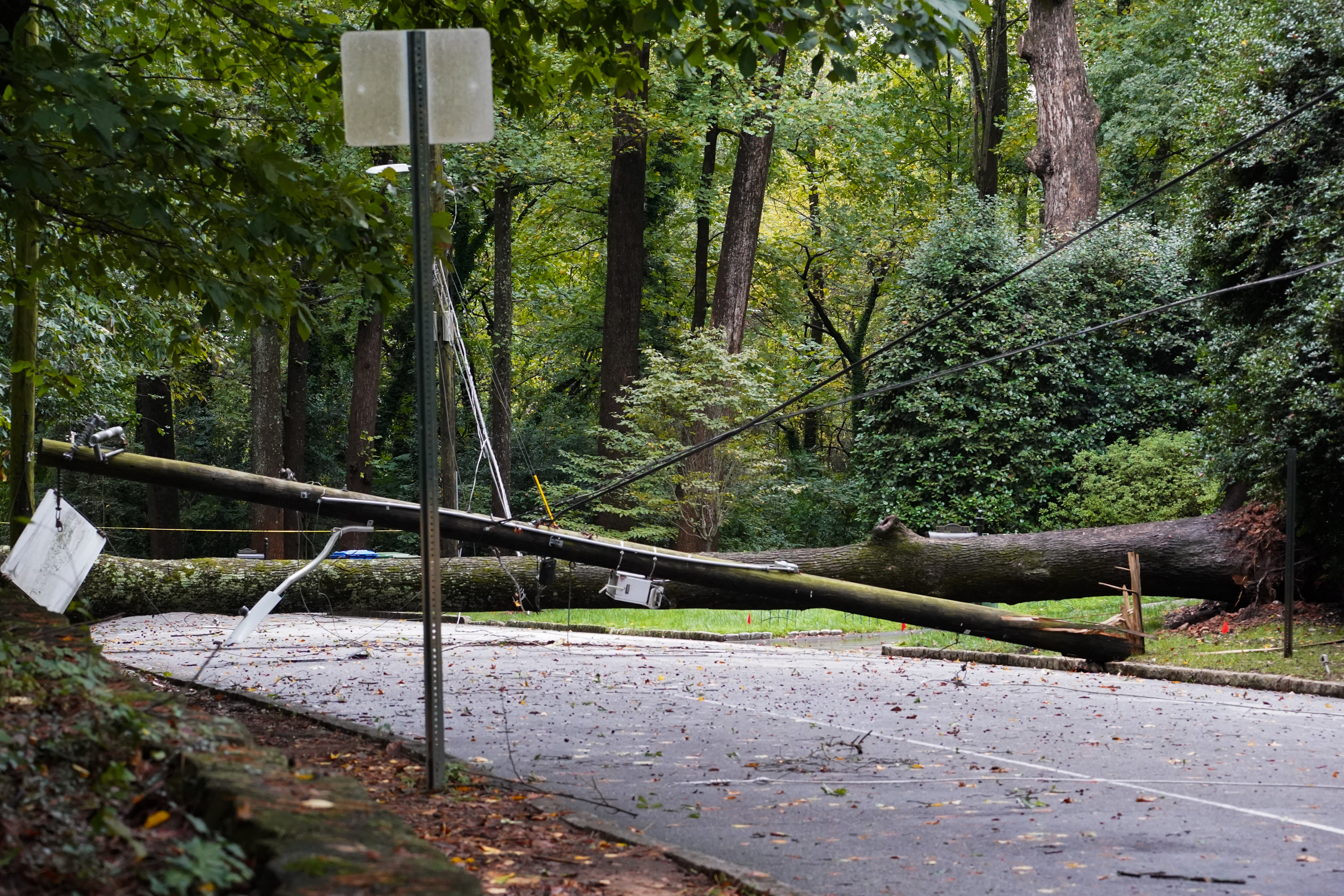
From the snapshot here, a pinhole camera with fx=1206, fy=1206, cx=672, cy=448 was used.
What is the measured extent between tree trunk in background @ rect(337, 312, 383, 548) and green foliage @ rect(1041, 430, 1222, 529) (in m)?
15.4

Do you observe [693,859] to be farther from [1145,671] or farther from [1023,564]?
[1023,564]

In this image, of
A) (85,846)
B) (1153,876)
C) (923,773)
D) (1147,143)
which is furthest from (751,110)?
(85,846)

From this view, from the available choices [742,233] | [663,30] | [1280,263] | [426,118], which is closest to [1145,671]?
[1280,263]

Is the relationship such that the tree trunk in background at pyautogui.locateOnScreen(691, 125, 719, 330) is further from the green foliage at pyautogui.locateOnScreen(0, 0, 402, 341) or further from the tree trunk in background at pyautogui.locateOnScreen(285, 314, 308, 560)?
the green foliage at pyautogui.locateOnScreen(0, 0, 402, 341)

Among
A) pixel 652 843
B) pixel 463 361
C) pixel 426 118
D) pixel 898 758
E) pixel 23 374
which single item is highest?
pixel 426 118

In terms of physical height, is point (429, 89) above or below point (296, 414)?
below

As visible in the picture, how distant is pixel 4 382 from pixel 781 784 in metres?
15.8

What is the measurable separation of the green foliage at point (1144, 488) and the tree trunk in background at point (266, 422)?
1662 cm

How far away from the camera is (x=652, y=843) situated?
16.9ft

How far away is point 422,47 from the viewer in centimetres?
575

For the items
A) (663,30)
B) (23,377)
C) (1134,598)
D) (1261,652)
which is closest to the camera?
(663,30)

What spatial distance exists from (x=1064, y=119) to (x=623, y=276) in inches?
389

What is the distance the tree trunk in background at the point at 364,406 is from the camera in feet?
90.7

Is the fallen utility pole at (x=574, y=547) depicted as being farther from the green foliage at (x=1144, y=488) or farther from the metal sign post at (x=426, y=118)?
the green foliage at (x=1144, y=488)
